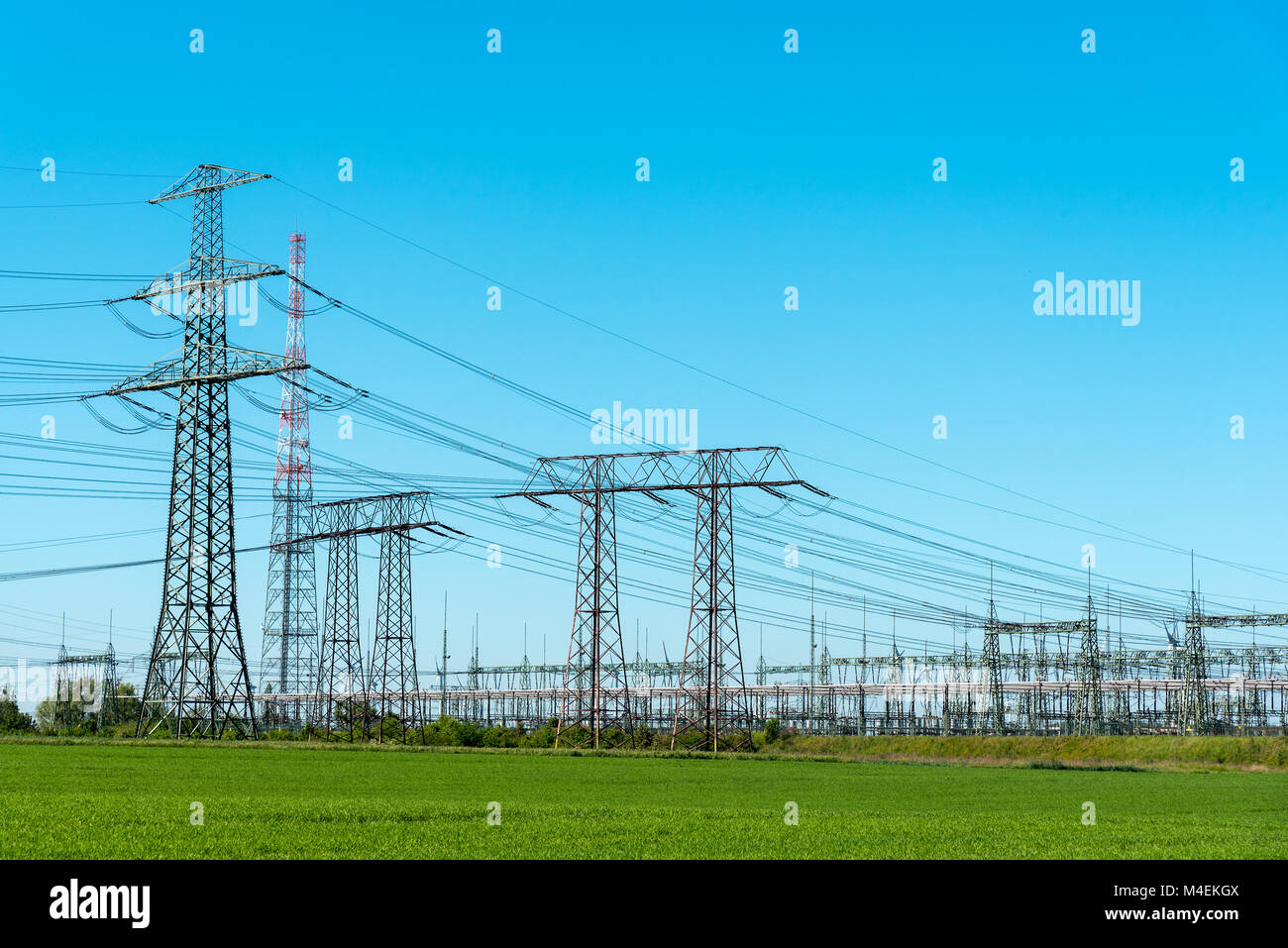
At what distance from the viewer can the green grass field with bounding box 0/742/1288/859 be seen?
21.5 metres

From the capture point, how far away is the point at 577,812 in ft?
93.1

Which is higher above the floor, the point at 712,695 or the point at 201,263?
the point at 201,263

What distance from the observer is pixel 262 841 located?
20.9 metres

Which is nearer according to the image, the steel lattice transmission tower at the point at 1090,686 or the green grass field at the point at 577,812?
the green grass field at the point at 577,812

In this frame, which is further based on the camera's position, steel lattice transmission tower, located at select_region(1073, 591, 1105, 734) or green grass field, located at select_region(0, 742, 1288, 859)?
steel lattice transmission tower, located at select_region(1073, 591, 1105, 734)

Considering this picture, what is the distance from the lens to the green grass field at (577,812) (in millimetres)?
Result: 21547

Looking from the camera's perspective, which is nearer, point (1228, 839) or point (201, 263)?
point (1228, 839)

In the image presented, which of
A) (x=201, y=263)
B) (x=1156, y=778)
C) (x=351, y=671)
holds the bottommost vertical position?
(x=1156, y=778)

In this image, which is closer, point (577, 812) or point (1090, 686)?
point (577, 812)
